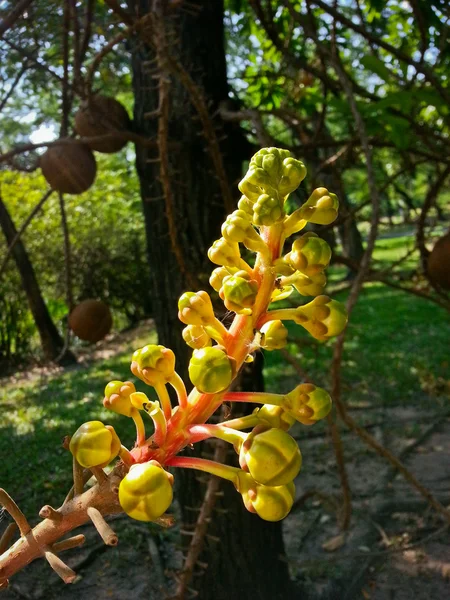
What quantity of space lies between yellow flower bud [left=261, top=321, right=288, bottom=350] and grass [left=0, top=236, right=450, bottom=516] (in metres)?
1.47

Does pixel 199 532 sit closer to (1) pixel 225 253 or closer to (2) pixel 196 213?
(1) pixel 225 253

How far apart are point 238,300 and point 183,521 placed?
2.19 m

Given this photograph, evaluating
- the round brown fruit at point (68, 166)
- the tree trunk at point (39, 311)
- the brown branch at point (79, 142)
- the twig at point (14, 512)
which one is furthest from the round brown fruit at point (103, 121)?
the tree trunk at point (39, 311)

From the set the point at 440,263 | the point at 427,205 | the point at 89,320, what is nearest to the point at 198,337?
the point at 427,205

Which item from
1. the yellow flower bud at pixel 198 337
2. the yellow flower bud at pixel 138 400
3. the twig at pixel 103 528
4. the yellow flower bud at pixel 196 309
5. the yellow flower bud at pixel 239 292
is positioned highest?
the yellow flower bud at pixel 239 292

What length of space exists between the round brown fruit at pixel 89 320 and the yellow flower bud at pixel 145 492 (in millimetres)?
2182

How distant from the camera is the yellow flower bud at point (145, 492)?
0.59 meters

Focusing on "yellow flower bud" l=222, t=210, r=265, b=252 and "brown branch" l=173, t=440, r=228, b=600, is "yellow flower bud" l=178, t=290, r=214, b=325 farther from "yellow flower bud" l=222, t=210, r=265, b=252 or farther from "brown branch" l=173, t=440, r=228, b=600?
"brown branch" l=173, t=440, r=228, b=600

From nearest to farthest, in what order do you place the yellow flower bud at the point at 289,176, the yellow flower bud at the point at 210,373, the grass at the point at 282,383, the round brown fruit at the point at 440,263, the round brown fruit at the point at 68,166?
the yellow flower bud at the point at 210,373 < the yellow flower bud at the point at 289,176 < the round brown fruit at the point at 68,166 < the round brown fruit at the point at 440,263 < the grass at the point at 282,383

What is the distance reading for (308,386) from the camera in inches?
27.6

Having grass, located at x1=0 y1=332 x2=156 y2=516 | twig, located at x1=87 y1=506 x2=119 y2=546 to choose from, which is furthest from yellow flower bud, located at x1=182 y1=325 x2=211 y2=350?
grass, located at x1=0 y1=332 x2=156 y2=516

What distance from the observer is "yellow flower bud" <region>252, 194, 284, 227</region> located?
702 mm

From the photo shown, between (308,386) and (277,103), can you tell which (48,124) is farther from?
(308,386)

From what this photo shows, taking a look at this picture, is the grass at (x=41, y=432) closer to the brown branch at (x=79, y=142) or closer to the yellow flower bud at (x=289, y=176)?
the brown branch at (x=79, y=142)
